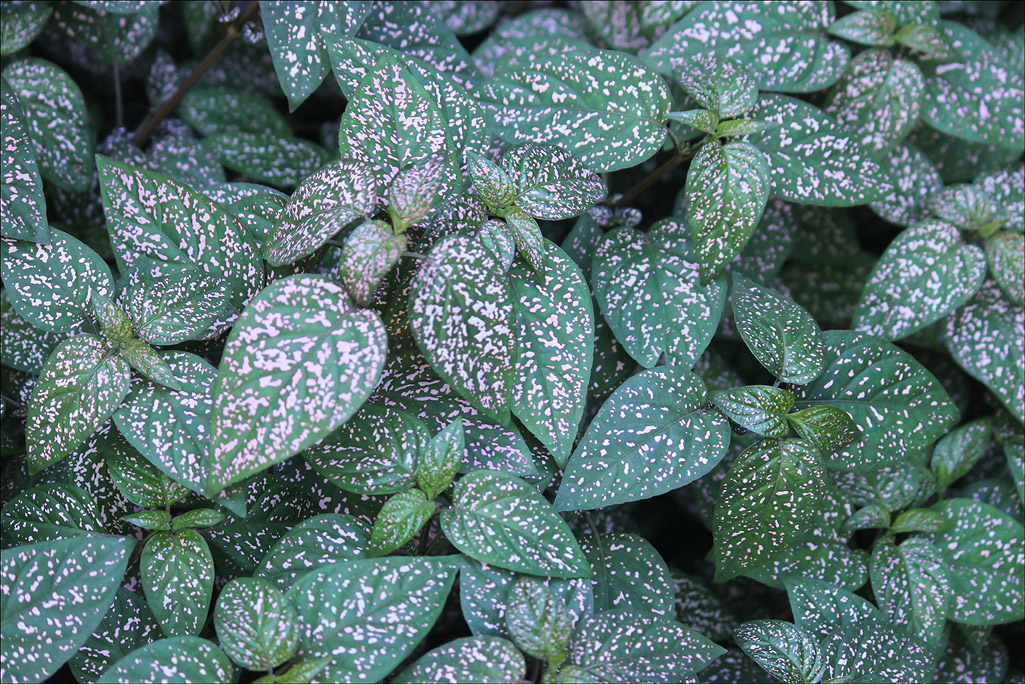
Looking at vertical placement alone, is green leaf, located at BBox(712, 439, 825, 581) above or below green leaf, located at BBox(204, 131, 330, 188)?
below

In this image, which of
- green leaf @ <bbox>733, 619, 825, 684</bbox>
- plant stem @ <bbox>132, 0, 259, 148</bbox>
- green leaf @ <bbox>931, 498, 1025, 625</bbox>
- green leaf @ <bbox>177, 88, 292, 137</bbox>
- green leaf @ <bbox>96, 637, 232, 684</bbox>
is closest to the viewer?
green leaf @ <bbox>96, 637, 232, 684</bbox>

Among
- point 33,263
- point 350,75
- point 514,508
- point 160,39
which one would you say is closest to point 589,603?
point 514,508

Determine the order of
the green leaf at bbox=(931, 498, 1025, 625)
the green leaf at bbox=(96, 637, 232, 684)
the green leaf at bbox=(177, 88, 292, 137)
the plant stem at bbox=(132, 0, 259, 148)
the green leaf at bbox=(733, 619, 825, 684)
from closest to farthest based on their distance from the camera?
the green leaf at bbox=(96, 637, 232, 684) < the green leaf at bbox=(733, 619, 825, 684) < the green leaf at bbox=(931, 498, 1025, 625) < the plant stem at bbox=(132, 0, 259, 148) < the green leaf at bbox=(177, 88, 292, 137)

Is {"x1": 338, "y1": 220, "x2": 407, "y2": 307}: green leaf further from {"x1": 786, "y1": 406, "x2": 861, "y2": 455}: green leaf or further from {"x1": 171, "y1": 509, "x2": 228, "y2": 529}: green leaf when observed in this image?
{"x1": 786, "y1": 406, "x2": 861, "y2": 455}: green leaf

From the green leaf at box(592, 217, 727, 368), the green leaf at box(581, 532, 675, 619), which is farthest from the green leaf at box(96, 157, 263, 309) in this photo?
the green leaf at box(581, 532, 675, 619)

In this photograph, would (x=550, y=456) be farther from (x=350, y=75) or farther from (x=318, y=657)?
(x=350, y=75)

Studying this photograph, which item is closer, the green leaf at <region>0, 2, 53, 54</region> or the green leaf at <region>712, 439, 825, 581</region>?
the green leaf at <region>712, 439, 825, 581</region>

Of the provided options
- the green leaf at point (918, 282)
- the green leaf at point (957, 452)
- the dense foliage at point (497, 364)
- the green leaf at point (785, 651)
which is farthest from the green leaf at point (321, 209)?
the green leaf at point (957, 452)
